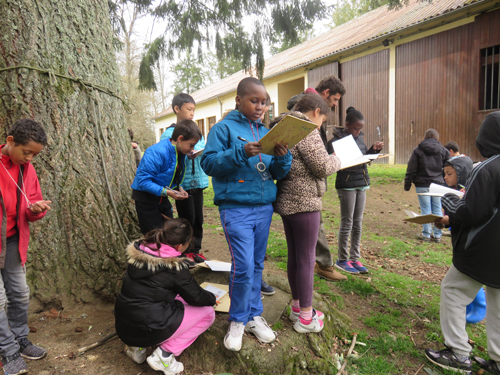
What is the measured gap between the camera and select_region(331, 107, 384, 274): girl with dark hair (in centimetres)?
381

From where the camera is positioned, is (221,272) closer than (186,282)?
No

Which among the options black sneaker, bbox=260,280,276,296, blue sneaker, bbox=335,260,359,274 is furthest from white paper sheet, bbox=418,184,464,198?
blue sneaker, bbox=335,260,359,274

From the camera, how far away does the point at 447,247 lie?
5371mm

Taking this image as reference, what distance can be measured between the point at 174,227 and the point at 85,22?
2.37m

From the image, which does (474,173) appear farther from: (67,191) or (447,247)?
(447,247)

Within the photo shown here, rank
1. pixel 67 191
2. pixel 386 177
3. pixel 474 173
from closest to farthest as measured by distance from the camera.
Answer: pixel 474 173
pixel 67 191
pixel 386 177

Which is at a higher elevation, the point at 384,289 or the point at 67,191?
the point at 67,191

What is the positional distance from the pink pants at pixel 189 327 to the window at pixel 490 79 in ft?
35.0

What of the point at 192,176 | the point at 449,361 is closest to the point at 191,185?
the point at 192,176

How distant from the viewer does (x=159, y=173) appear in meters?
3.21

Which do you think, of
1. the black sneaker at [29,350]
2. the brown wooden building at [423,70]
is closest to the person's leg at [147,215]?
the black sneaker at [29,350]

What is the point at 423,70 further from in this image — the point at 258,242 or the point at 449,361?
the point at 258,242

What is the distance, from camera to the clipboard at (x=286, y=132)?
185 centimetres

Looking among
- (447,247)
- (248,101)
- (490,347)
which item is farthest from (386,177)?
(248,101)
